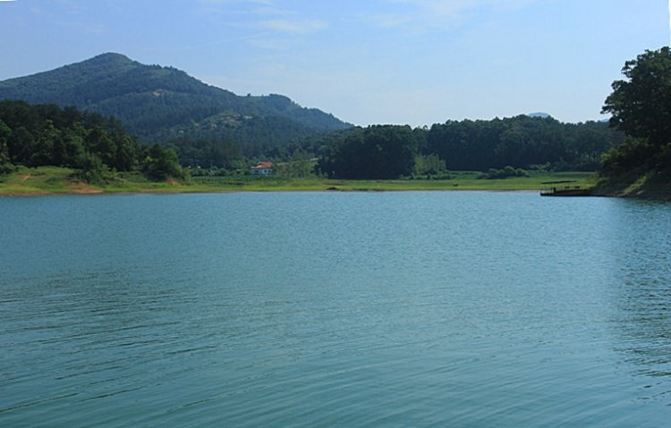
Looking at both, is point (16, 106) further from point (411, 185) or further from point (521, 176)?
point (521, 176)

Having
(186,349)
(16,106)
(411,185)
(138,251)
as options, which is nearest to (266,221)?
(138,251)

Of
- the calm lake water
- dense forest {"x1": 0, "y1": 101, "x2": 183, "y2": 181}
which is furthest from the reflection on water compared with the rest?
dense forest {"x1": 0, "y1": 101, "x2": 183, "y2": 181}

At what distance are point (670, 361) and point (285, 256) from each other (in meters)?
23.1

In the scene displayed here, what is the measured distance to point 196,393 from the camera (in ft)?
49.5

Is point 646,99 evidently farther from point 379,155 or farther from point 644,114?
point 379,155

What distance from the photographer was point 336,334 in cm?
2020

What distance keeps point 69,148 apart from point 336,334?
126793mm

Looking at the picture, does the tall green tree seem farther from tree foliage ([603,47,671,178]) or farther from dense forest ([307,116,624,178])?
dense forest ([307,116,624,178])

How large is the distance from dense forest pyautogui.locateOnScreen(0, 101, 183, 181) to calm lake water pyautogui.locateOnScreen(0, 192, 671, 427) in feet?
321

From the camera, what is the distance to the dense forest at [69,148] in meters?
136

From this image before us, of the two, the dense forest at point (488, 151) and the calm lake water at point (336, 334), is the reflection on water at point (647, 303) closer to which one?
the calm lake water at point (336, 334)

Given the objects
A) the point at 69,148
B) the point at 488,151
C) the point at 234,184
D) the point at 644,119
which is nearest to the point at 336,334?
the point at 644,119

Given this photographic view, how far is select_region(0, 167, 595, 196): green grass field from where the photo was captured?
121750 mm

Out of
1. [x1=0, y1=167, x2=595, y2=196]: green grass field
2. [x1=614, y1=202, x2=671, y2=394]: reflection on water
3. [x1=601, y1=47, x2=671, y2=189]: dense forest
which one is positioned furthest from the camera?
[x1=0, y1=167, x2=595, y2=196]: green grass field
